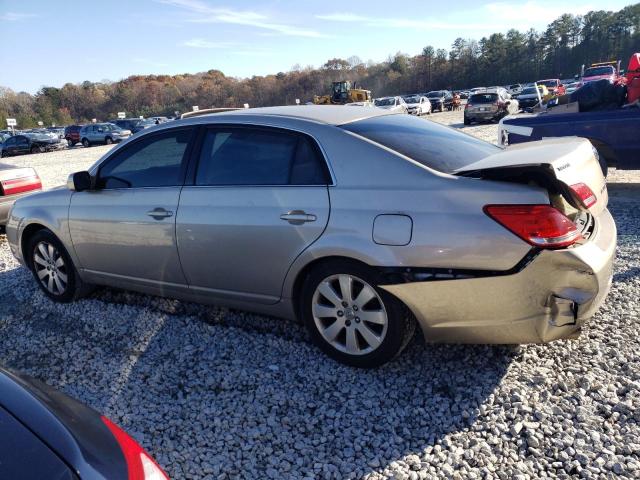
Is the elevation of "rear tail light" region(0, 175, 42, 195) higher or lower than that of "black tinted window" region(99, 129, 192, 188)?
lower

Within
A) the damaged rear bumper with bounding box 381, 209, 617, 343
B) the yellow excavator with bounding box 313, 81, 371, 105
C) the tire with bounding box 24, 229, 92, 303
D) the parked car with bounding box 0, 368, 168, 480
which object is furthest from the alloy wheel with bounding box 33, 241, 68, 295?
the yellow excavator with bounding box 313, 81, 371, 105

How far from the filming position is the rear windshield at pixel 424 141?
2998 mm

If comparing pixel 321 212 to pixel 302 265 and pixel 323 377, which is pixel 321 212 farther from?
pixel 323 377

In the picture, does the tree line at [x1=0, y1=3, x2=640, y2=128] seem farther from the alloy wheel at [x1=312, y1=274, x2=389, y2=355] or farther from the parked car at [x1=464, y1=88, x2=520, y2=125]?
the alloy wheel at [x1=312, y1=274, x2=389, y2=355]

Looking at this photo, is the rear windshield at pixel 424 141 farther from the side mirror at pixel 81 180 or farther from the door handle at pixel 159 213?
the side mirror at pixel 81 180

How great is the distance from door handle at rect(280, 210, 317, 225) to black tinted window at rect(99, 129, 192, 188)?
1.00 metres

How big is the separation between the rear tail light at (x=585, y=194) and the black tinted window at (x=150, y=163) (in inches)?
102

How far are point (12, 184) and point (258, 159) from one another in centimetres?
607

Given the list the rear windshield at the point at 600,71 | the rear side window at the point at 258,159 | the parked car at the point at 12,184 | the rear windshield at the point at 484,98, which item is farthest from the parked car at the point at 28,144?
the rear side window at the point at 258,159

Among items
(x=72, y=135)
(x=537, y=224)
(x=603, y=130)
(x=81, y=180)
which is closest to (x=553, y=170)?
(x=537, y=224)

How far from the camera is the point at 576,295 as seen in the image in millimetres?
2586

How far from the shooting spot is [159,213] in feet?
11.8

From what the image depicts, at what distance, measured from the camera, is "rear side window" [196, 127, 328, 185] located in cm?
314

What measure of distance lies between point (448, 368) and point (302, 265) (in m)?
1.12
